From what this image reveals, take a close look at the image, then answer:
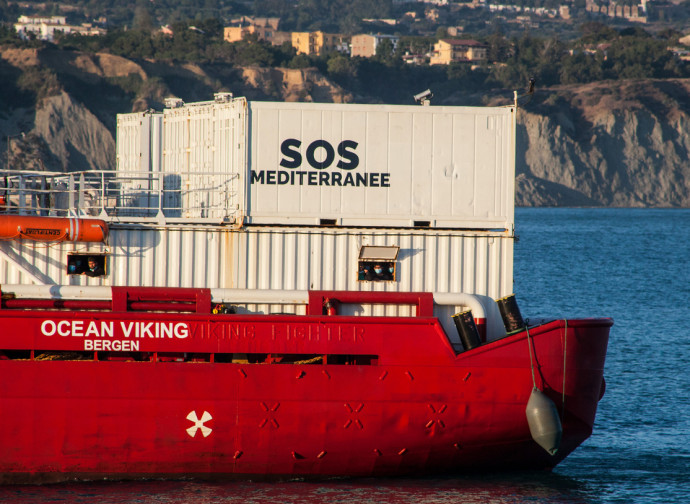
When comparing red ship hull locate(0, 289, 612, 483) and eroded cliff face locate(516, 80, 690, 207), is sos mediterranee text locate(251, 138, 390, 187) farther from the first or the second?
eroded cliff face locate(516, 80, 690, 207)

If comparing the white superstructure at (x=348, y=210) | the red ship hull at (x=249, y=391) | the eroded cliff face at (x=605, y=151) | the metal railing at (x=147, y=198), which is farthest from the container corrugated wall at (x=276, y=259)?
the eroded cliff face at (x=605, y=151)

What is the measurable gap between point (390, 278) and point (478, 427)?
3.00 metres

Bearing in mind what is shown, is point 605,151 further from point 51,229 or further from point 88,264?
point 51,229

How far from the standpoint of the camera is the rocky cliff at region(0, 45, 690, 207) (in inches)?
4264

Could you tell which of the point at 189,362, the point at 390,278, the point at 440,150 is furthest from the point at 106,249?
the point at 440,150

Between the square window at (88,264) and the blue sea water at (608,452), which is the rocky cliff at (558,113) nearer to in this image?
the blue sea water at (608,452)

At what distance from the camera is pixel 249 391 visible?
15938 mm

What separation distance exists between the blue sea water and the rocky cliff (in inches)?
2585

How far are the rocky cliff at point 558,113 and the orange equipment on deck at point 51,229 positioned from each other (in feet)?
289

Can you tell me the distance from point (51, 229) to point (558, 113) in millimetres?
137568

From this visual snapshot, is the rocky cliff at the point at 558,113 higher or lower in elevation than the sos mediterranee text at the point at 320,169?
higher

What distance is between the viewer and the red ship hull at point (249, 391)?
51.9 feet

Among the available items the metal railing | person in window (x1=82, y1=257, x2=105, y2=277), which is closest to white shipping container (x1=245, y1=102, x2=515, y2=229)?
the metal railing

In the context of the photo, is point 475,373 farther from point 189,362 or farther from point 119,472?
point 119,472
